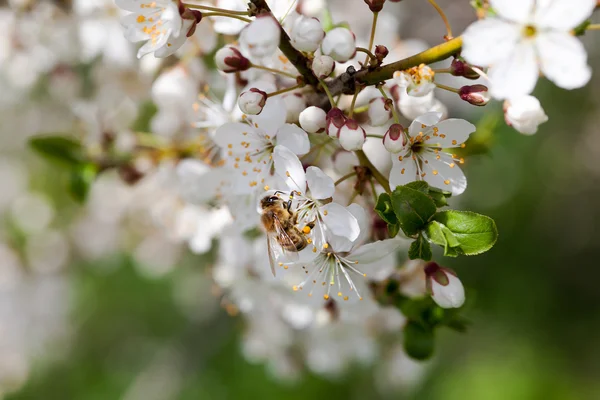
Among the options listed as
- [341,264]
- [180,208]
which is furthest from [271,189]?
[180,208]

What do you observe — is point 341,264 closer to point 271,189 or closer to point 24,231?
point 271,189

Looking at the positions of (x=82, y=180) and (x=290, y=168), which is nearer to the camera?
(x=290, y=168)

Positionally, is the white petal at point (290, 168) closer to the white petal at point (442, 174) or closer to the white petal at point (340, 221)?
the white petal at point (340, 221)

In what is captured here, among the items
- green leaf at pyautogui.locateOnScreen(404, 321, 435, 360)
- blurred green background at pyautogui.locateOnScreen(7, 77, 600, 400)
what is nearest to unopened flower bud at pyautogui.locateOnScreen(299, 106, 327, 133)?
green leaf at pyautogui.locateOnScreen(404, 321, 435, 360)

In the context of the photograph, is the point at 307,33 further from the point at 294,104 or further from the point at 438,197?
the point at 438,197

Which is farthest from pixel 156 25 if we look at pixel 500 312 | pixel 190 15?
pixel 500 312

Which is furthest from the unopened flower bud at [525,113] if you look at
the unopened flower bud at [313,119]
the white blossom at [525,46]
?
the unopened flower bud at [313,119]
